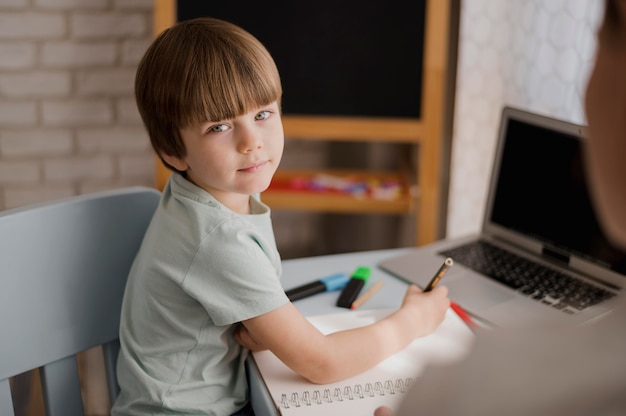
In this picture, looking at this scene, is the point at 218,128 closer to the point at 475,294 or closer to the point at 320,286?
the point at 320,286

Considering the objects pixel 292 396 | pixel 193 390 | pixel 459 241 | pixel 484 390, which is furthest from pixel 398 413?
pixel 459 241

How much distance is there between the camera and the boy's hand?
109 centimetres

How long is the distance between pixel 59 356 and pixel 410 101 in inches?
39.0

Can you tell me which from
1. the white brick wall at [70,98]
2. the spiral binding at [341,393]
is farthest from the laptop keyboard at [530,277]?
the white brick wall at [70,98]

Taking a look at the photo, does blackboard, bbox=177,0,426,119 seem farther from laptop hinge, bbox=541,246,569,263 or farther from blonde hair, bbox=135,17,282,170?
blonde hair, bbox=135,17,282,170

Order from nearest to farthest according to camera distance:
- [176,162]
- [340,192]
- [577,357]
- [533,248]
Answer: [577,357] < [176,162] < [533,248] < [340,192]

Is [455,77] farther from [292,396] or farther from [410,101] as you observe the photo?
[292,396]

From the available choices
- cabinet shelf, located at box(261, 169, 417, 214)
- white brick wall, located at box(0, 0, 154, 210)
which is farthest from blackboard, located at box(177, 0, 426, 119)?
white brick wall, located at box(0, 0, 154, 210)

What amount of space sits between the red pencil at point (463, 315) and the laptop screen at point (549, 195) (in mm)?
232

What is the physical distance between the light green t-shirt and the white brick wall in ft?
3.34

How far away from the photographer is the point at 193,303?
1.07 meters

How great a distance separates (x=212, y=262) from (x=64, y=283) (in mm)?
296

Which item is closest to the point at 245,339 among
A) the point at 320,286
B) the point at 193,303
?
the point at 193,303

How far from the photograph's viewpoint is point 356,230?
93.4 inches
